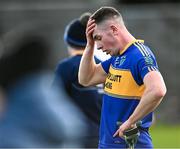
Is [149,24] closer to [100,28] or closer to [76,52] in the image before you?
[76,52]

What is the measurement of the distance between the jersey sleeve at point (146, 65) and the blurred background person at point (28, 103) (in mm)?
1426

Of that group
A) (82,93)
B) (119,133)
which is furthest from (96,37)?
(82,93)

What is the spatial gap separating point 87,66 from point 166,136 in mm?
8768

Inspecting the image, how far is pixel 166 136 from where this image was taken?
16203mm

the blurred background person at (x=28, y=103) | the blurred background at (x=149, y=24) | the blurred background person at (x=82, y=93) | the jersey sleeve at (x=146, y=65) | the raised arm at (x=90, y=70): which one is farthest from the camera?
the blurred background at (x=149, y=24)

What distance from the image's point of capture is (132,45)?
7.17 metres

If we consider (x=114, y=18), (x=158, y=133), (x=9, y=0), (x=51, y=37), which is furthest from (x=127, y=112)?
(x=9, y=0)

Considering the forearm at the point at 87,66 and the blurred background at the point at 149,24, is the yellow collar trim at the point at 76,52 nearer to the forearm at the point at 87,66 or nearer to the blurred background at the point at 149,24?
the forearm at the point at 87,66

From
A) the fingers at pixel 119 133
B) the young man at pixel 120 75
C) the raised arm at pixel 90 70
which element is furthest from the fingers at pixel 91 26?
the fingers at pixel 119 133

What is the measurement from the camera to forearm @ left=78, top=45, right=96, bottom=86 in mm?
7598

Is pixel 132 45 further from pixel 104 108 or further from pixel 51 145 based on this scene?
pixel 51 145

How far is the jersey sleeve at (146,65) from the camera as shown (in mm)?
6858

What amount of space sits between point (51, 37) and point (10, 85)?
42.1 ft

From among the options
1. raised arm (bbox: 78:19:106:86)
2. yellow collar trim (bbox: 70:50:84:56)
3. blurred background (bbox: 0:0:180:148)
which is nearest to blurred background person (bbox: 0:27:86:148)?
raised arm (bbox: 78:19:106:86)
